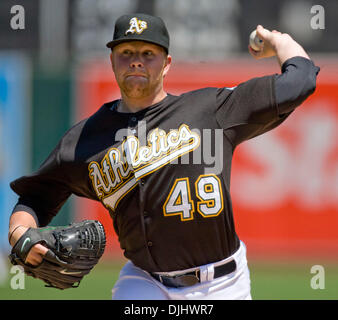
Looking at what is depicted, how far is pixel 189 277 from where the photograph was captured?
2721 millimetres

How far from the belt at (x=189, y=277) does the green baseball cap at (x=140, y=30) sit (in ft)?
3.04

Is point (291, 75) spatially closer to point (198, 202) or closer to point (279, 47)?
point (279, 47)

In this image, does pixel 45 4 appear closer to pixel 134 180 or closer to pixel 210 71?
pixel 210 71

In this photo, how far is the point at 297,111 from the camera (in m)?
6.80

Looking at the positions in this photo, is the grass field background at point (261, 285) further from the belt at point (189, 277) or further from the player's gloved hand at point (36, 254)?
the player's gloved hand at point (36, 254)

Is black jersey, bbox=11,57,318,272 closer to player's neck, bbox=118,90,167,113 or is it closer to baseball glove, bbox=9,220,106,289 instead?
player's neck, bbox=118,90,167,113

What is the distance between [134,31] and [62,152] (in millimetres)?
594

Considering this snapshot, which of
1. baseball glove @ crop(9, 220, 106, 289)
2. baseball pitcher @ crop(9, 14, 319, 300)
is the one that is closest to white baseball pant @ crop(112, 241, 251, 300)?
baseball pitcher @ crop(9, 14, 319, 300)

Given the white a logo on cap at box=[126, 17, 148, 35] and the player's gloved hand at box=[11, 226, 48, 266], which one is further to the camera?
the white a logo on cap at box=[126, 17, 148, 35]

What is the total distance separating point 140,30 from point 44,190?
813 millimetres

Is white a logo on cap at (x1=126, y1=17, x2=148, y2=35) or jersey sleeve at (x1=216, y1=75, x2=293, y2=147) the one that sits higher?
white a logo on cap at (x1=126, y1=17, x2=148, y2=35)

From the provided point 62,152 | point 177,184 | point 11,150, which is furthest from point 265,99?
point 11,150

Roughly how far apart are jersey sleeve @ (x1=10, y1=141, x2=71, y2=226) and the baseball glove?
0.27 meters

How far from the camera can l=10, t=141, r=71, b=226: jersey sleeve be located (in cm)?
289
